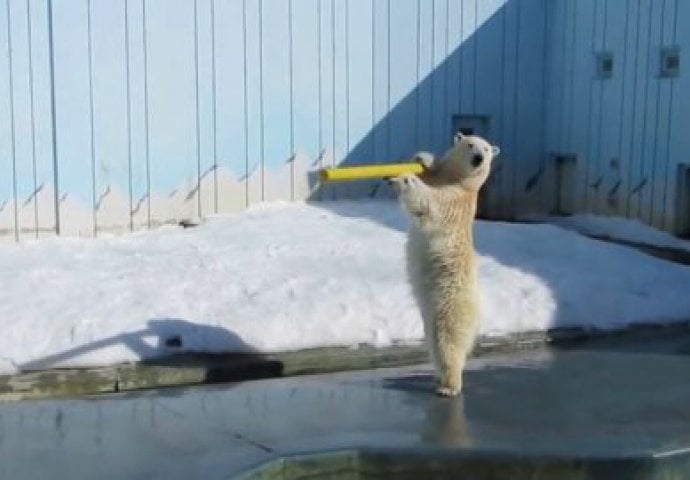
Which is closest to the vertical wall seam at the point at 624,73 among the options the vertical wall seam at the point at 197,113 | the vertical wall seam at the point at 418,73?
the vertical wall seam at the point at 418,73

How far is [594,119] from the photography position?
36.3ft

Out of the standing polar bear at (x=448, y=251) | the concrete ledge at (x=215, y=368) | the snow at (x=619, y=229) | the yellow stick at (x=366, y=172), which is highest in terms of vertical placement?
the yellow stick at (x=366, y=172)

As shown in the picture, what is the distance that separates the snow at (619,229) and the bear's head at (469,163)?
4.71 meters

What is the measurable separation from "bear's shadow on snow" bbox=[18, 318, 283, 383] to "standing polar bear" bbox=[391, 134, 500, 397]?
119cm

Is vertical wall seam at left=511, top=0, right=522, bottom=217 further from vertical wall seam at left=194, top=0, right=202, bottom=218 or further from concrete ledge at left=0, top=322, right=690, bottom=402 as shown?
concrete ledge at left=0, top=322, right=690, bottom=402

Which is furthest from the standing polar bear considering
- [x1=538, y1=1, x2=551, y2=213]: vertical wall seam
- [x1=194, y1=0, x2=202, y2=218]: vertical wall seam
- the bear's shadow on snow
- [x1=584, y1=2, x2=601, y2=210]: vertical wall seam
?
[x1=538, y1=1, x2=551, y2=213]: vertical wall seam

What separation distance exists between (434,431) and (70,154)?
5019 millimetres

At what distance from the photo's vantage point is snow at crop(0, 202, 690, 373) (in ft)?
20.9

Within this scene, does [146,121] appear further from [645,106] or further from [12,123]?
[645,106]

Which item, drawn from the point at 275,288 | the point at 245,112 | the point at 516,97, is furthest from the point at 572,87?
the point at 275,288

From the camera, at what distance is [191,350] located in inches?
251

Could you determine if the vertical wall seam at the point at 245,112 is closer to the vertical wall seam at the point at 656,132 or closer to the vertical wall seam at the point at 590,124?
the vertical wall seam at the point at 590,124

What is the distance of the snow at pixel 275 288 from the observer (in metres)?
6.38

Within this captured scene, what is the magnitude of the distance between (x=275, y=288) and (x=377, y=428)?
7.45ft
